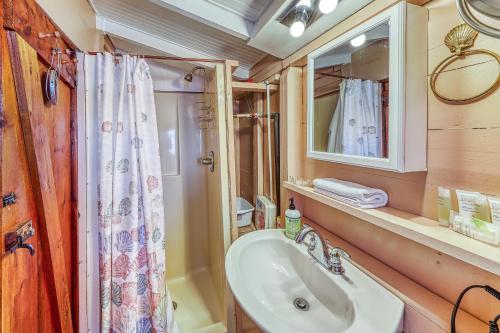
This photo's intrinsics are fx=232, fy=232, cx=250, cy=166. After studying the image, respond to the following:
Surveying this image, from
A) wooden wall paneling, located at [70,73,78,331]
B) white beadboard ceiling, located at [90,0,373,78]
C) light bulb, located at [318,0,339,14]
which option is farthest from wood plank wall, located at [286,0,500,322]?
wooden wall paneling, located at [70,73,78,331]

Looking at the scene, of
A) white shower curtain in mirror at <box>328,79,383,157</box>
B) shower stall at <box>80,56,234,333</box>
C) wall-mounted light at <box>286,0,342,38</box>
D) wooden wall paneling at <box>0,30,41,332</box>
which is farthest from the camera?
shower stall at <box>80,56,234,333</box>

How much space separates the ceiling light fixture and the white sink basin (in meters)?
1.07

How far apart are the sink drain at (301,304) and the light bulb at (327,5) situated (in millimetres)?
1252

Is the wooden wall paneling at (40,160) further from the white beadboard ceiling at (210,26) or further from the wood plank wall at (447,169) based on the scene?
the wood plank wall at (447,169)

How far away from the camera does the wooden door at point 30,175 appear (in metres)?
0.68

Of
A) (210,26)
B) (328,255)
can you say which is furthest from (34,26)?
(328,255)

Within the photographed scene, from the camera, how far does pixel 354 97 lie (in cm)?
102

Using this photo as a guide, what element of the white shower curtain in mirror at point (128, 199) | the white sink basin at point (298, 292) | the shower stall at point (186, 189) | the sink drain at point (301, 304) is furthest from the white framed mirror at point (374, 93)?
the shower stall at point (186, 189)

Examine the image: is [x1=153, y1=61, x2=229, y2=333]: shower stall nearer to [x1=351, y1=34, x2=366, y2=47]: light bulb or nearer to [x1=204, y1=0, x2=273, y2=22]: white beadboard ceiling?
[x1=204, y1=0, x2=273, y2=22]: white beadboard ceiling

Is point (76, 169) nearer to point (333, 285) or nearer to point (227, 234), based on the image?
point (227, 234)

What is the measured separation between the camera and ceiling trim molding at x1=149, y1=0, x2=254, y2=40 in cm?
130

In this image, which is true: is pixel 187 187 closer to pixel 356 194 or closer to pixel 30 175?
pixel 30 175

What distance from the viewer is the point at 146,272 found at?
1.41 metres

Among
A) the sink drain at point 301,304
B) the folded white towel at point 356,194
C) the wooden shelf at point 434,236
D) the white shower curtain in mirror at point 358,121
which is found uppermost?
the white shower curtain in mirror at point 358,121
